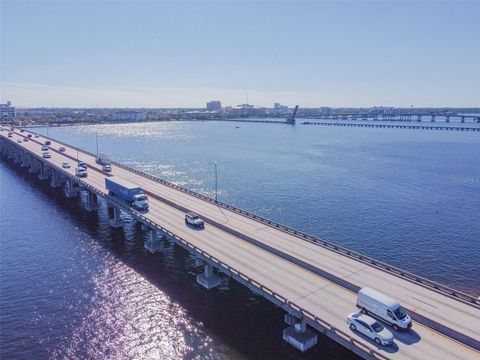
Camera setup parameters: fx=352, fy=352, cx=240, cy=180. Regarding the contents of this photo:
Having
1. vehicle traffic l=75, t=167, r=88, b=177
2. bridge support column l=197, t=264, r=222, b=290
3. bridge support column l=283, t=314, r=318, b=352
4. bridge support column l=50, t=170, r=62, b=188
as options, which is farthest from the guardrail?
bridge support column l=50, t=170, r=62, b=188

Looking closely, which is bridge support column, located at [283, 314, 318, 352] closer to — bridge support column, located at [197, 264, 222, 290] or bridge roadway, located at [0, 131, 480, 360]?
bridge roadway, located at [0, 131, 480, 360]

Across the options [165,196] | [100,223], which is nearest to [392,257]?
[165,196]

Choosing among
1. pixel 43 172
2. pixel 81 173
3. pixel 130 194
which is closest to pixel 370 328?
pixel 130 194

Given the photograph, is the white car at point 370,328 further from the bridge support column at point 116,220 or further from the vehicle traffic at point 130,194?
the bridge support column at point 116,220

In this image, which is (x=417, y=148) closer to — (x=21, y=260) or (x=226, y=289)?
(x=226, y=289)

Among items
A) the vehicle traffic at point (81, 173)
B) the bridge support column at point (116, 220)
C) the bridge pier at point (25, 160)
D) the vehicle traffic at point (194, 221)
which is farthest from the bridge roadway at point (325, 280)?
the bridge pier at point (25, 160)

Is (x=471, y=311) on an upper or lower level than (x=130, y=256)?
upper

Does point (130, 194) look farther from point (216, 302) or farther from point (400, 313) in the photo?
point (400, 313)
